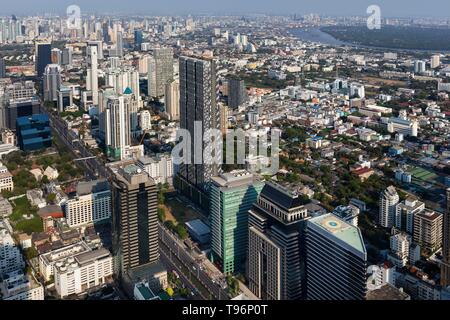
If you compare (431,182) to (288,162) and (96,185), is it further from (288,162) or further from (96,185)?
(96,185)

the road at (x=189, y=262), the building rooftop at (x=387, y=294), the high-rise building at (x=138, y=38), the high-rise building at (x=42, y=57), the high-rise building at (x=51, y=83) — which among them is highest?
the high-rise building at (x=138, y=38)

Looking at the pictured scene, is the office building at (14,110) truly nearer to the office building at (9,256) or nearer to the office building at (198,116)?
the office building at (198,116)

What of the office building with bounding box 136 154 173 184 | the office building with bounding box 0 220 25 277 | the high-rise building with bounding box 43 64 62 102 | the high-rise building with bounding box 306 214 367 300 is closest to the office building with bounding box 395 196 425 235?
the high-rise building with bounding box 306 214 367 300

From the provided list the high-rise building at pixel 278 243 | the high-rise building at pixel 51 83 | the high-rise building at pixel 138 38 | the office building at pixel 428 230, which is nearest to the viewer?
the high-rise building at pixel 278 243

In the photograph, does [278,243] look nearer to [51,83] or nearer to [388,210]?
[388,210]

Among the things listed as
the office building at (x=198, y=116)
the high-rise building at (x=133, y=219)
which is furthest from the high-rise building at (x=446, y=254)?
the office building at (x=198, y=116)

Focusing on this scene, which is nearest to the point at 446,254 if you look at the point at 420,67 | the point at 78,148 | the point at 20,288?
the point at 20,288
